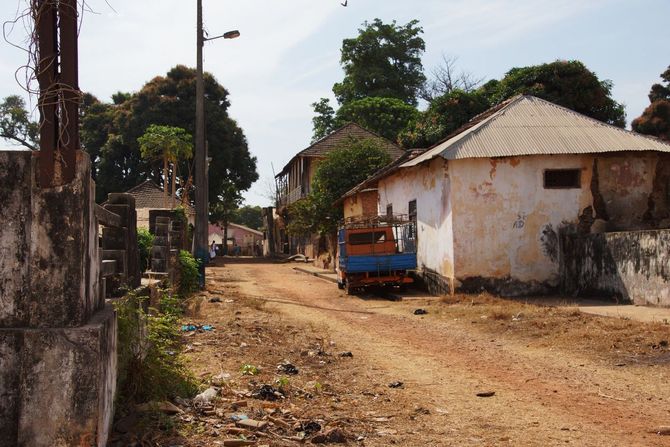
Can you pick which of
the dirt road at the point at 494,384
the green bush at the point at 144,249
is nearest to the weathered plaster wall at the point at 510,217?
the dirt road at the point at 494,384

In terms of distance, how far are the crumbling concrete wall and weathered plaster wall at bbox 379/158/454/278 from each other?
548 inches

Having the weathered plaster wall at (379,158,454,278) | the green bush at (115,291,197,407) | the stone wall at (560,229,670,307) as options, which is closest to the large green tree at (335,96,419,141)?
the weathered plaster wall at (379,158,454,278)

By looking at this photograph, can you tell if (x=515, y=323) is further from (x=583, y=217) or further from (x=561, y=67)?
(x=561, y=67)

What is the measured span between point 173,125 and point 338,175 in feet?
52.8

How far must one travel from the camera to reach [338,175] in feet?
111

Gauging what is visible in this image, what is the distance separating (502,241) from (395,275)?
3242mm

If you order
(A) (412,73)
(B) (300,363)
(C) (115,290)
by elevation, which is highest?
(A) (412,73)

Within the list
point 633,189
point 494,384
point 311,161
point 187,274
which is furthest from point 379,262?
point 311,161

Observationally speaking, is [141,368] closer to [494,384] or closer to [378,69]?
[494,384]

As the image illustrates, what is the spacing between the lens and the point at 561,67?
92.9 ft

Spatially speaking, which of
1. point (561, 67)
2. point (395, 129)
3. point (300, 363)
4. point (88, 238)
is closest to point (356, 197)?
point (561, 67)

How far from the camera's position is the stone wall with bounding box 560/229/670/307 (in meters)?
13.3

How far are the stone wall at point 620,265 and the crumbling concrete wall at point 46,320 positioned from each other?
11.7 m

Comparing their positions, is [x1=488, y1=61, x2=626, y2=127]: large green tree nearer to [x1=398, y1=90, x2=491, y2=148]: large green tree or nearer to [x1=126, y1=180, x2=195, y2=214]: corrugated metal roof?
[x1=398, y1=90, x2=491, y2=148]: large green tree
